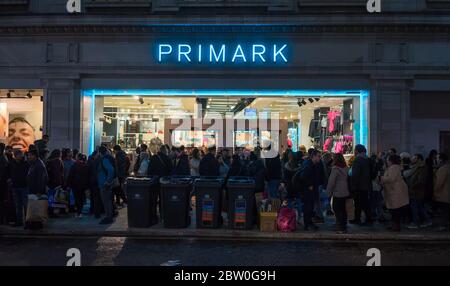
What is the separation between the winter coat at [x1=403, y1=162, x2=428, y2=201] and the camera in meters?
10.9

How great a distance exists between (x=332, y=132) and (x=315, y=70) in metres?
2.66

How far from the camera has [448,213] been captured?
1123 centimetres

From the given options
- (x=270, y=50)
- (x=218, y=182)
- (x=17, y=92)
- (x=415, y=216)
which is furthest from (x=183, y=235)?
(x=17, y=92)

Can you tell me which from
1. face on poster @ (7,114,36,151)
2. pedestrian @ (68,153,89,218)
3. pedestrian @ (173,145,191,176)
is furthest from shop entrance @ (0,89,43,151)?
pedestrian @ (173,145,191,176)

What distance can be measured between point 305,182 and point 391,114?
6.81m

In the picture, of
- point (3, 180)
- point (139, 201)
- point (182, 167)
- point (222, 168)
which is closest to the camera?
point (139, 201)

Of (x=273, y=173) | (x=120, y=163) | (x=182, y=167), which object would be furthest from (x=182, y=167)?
(x=273, y=173)

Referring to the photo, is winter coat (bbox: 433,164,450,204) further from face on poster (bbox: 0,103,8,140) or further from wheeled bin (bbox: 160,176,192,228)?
face on poster (bbox: 0,103,8,140)

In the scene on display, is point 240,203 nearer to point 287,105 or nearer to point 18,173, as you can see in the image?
point 18,173

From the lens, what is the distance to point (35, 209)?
410 inches

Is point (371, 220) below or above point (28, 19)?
below

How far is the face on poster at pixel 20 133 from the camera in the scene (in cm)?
1716

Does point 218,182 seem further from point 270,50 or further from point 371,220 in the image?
point 270,50

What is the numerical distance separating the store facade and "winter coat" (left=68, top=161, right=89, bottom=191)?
4522mm
